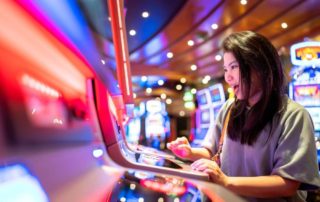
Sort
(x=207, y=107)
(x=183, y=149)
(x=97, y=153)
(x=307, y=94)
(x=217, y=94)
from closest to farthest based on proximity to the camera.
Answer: (x=97, y=153) → (x=183, y=149) → (x=307, y=94) → (x=217, y=94) → (x=207, y=107)

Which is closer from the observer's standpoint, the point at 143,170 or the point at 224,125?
the point at 143,170

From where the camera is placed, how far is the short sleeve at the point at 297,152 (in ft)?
3.18

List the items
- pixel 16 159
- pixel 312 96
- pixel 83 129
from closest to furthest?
1. pixel 16 159
2. pixel 83 129
3. pixel 312 96

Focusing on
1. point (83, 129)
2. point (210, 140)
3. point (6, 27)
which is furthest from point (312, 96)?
point (6, 27)

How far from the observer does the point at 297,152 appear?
98 centimetres

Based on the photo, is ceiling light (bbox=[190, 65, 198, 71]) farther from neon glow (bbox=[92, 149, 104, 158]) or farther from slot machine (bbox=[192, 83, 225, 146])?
neon glow (bbox=[92, 149, 104, 158])

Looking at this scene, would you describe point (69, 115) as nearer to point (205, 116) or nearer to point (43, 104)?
point (43, 104)

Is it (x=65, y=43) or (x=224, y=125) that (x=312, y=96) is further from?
(x=65, y=43)

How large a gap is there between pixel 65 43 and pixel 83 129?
A: 9.0 inches

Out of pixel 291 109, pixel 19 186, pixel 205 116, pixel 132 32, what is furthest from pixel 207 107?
pixel 19 186

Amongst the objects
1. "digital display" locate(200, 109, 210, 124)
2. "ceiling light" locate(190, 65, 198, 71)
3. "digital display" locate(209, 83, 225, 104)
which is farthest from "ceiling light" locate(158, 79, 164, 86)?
"digital display" locate(209, 83, 225, 104)

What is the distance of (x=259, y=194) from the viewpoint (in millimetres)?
933

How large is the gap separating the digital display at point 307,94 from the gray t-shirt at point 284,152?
4760 millimetres

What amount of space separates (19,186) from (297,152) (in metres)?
0.74
